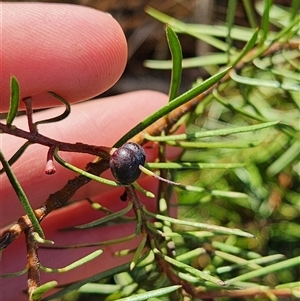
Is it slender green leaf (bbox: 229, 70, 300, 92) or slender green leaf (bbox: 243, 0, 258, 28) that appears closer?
slender green leaf (bbox: 229, 70, 300, 92)

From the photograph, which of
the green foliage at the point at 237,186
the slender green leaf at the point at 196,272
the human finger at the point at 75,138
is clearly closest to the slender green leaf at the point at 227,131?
the green foliage at the point at 237,186

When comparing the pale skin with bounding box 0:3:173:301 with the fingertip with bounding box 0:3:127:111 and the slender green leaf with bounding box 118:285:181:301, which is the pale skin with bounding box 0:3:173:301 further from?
the slender green leaf with bounding box 118:285:181:301

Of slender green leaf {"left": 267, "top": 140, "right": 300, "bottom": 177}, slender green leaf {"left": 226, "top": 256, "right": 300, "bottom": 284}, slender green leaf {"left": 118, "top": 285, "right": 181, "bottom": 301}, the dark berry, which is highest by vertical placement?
the dark berry

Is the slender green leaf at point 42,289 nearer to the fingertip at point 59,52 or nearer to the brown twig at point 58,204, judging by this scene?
the brown twig at point 58,204

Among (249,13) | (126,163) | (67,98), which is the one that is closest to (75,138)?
(67,98)

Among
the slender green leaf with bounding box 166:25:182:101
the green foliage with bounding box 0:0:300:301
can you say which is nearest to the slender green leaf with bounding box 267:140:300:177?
the green foliage with bounding box 0:0:300:301

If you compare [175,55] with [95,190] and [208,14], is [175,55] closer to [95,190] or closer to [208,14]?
[95,190]

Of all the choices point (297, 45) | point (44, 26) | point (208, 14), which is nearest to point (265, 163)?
point (297, 45)

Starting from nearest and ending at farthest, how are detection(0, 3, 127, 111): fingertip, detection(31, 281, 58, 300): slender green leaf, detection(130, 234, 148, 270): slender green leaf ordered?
1. detection(31, 281, 58, 300): slender green leaf
2. detection(130, 234, 148, 270): slender green leaf
3. detection(0, 3, 127, 111): fingertip
